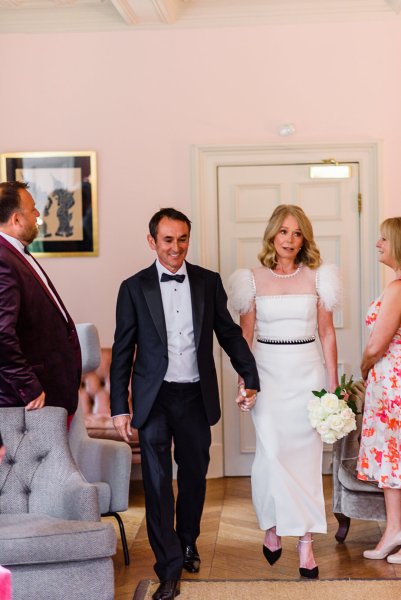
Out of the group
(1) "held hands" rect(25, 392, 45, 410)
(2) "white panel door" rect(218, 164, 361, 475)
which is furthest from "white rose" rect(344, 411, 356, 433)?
(2) "white panel door" rect(218, 164, 361, 475)

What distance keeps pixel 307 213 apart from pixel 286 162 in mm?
413

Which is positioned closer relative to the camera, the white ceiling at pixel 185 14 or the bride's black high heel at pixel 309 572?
the bride's black high heel at pixel 309 572

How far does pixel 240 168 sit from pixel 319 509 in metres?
2.99

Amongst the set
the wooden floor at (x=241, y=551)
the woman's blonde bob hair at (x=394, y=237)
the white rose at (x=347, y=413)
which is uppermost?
the woman's blonde bob hair at (x=394, y=237)

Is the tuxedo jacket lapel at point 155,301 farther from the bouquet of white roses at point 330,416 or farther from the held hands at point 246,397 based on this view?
the bouquet of white roses at point 330,416

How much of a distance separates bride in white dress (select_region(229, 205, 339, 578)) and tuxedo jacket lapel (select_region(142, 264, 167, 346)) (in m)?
0.50

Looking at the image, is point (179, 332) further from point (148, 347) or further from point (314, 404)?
point (314, 404)

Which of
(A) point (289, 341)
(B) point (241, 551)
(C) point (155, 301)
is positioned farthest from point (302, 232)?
(B) point (241, 551)

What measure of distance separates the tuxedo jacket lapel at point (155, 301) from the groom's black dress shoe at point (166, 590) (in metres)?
1.08

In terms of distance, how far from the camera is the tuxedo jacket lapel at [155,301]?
3.94 m

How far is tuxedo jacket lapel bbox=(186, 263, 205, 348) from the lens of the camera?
4.00 meters

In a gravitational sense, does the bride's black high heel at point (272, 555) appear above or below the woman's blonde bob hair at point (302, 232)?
below

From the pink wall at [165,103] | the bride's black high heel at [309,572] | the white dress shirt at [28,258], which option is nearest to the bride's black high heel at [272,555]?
the bride's black high heel at [309,572]

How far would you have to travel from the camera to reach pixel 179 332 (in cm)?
402
